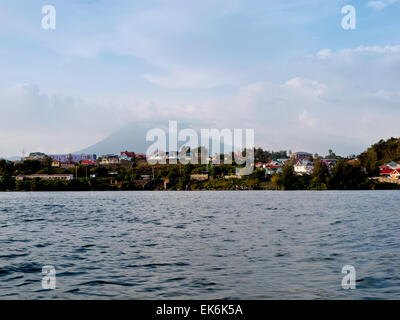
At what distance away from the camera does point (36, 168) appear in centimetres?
19725

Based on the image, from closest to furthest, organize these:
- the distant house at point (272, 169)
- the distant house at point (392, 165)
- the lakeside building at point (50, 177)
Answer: the distant house at point (392, 165)
the lakeside building at point (50, 177)
the distant house at point (272, 169)

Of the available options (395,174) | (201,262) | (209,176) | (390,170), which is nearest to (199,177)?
(209,176)

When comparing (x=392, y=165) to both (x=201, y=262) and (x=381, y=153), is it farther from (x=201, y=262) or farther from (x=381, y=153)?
(x=201, y=262)

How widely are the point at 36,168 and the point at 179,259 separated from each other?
630 ft

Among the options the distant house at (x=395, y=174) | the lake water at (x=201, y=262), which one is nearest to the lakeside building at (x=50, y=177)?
the distant house at (x=395, y=174)

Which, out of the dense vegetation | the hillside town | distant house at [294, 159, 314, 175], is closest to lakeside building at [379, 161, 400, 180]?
the hillside town

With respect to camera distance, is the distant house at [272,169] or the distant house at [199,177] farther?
the distant house at [272,169]

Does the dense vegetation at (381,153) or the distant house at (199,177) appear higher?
the dense vegetation at (381,153)

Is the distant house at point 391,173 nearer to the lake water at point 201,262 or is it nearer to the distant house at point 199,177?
the distant house at point 199,177

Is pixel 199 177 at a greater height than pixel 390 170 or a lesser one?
lesser

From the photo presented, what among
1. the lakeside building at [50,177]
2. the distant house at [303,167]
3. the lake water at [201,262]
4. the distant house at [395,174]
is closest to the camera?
the lake water at [201,262]

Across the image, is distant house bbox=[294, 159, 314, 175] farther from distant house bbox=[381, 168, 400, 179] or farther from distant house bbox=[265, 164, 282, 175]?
distant house bbox=[381, 168, 400, 179]

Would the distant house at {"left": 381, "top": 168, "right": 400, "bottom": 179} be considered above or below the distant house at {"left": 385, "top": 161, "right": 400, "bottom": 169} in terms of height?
below

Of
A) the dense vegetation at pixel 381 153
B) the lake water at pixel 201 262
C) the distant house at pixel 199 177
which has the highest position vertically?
the dense vegetation at pixel 381 153
